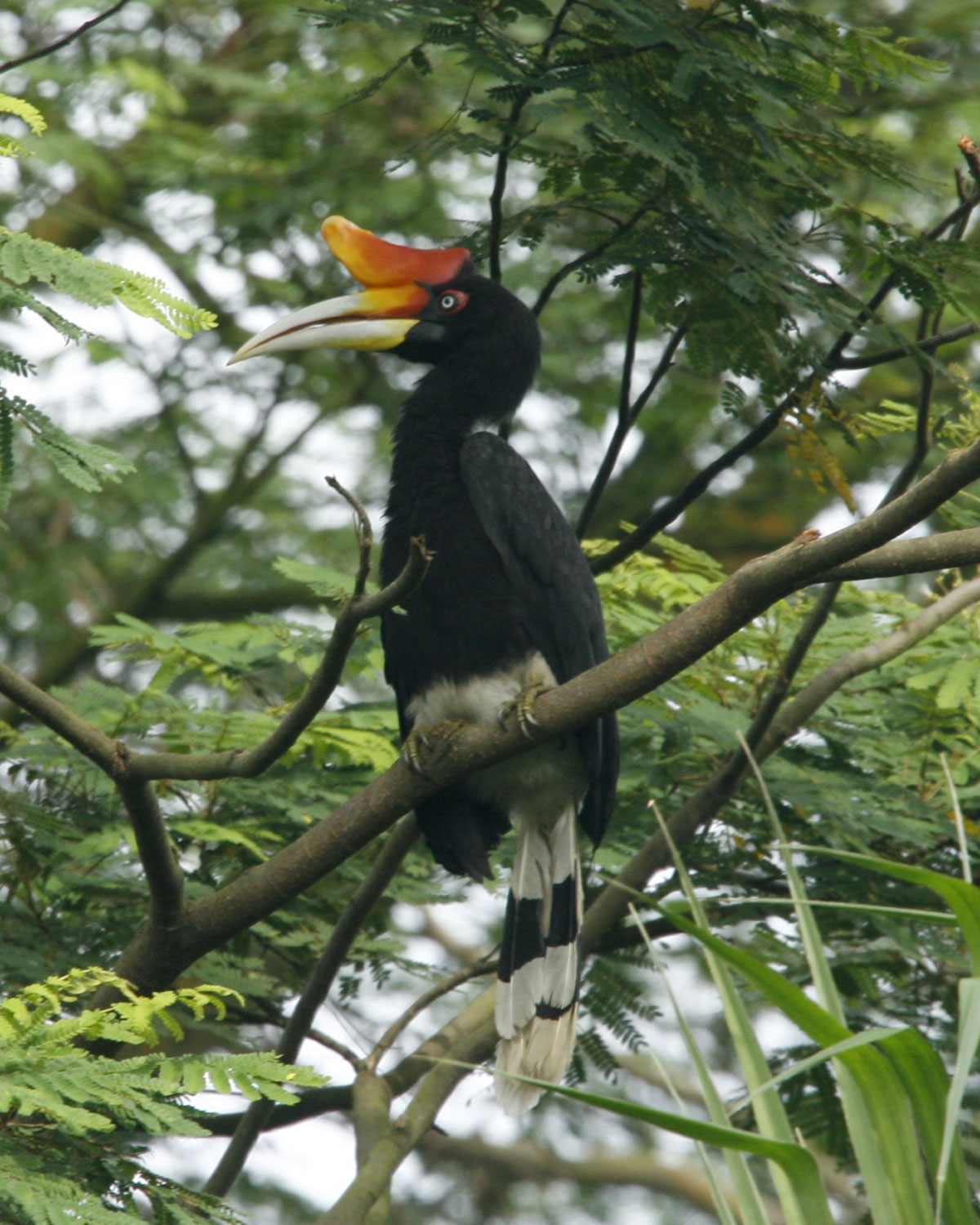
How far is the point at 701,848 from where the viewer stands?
4004 millimetres

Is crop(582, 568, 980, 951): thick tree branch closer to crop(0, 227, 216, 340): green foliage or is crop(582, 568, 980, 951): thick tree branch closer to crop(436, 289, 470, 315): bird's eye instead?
crop(436, 289, 470, 315): bird's eye

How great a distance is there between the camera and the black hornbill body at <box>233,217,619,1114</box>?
361cm

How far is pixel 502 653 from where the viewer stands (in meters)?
3.67

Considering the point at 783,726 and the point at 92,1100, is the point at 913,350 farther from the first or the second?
the point at 92,1100

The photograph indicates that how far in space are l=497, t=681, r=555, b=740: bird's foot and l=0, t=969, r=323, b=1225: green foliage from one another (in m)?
0.83

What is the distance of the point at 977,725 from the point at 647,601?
1.80 m

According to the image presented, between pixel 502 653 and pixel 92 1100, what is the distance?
1.71m

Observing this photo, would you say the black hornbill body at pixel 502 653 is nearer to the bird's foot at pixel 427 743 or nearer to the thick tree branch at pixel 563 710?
the bird's foot at pixel 427 743

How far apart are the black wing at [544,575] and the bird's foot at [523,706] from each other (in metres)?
0.09

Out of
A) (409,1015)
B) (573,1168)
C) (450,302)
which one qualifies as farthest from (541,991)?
(573,1168)

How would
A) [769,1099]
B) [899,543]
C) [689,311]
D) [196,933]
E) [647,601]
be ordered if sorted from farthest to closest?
[647,601], [689,311], [196,933], [899,543], [769,1099]

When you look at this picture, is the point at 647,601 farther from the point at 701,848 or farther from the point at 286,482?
the point at 286,482

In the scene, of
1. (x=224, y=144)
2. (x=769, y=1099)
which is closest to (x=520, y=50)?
(x=769, y=1099)

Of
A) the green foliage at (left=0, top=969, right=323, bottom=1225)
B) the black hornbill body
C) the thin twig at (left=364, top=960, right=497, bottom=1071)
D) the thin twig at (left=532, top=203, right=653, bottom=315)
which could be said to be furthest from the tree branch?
the green foliage at (left=0, top=969, right=323, bottom=1225)
